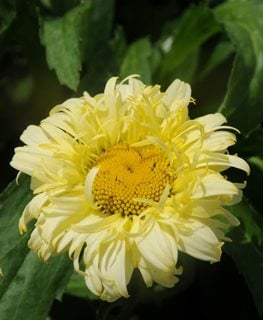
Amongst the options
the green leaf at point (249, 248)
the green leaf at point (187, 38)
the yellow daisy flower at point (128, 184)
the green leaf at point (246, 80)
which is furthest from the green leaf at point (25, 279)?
the green leaf at point (187, 38)

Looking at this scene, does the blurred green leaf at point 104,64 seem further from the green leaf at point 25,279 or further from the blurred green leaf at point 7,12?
the green leaf at point 25,279

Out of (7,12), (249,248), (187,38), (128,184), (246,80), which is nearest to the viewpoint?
(128,184)

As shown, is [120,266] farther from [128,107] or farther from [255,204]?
[255,204]

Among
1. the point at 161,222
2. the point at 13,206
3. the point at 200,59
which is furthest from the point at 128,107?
the point at 200,59

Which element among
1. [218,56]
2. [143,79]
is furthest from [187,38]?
[143,79]

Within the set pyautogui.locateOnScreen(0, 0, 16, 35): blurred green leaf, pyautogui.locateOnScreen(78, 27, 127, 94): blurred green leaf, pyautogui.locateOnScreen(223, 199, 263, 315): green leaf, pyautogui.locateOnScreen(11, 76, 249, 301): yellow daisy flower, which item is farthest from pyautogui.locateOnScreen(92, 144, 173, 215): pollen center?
pyautogui.locateOnScreen(0, 0, 16, 35): blurred green leaf

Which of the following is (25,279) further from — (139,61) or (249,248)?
(139,61)
